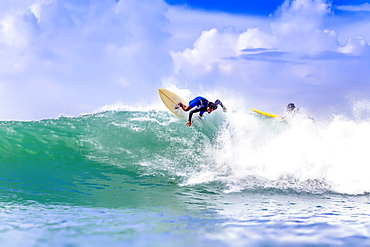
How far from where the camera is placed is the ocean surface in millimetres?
3580

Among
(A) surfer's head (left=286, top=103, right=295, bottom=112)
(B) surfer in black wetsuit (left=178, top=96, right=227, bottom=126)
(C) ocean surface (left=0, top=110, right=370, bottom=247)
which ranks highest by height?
(A) surfer's head (left=286, top=103, right=295, bottom=112)

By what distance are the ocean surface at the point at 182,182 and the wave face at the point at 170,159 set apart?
0.09ft

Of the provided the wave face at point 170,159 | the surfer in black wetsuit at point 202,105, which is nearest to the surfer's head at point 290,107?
the wave face at point 170,159

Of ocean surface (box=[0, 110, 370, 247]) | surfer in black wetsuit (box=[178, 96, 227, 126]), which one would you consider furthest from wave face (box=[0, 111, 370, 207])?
surfer in black wetsuit (box=[178, 96, 227, 126])

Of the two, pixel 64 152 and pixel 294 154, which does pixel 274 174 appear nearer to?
pixel 294 154

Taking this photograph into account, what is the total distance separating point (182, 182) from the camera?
7.63m

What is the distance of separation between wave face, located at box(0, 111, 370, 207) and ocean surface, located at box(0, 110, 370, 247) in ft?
0.09

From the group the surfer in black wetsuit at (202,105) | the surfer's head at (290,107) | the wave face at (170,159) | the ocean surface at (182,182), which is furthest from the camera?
the surfer's head at (290,107)

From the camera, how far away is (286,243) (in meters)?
3.24

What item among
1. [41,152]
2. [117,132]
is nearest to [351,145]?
[117,132]

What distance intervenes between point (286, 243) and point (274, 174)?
502 cm

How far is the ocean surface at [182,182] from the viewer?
3580 mm

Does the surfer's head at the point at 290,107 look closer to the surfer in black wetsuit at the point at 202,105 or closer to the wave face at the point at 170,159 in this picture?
the wave face at the point at 170,159

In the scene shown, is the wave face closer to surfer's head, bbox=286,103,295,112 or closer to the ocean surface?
the ocean surface
